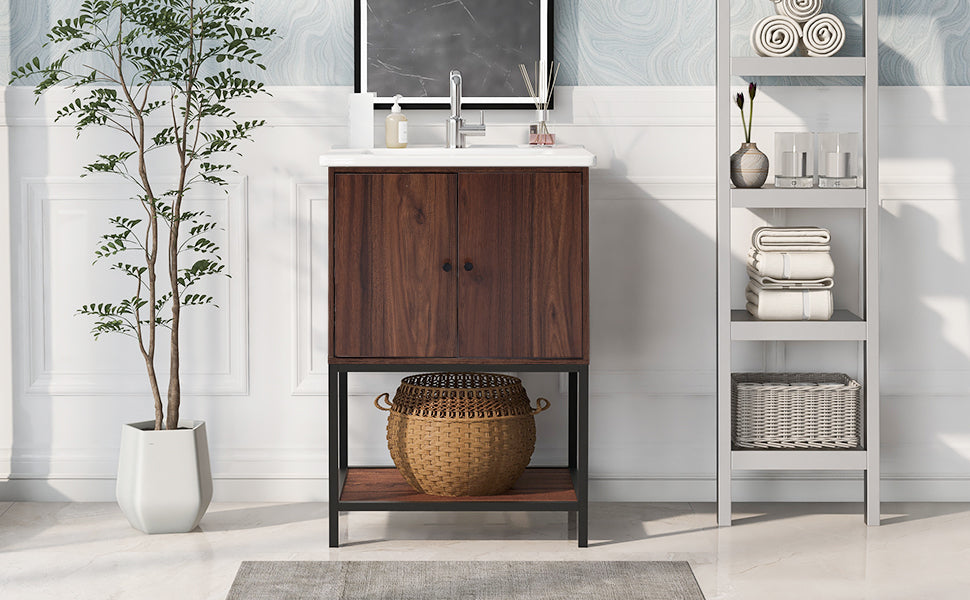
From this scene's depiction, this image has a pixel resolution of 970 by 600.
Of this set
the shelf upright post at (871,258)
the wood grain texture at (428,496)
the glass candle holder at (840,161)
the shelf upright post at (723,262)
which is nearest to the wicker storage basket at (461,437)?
the wood grain texture at (428,496)

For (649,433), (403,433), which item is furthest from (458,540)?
(649,433)

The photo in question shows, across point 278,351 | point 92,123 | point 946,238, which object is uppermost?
point 92,123

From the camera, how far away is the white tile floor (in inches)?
100

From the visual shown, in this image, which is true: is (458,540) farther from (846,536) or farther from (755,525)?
(846,536)

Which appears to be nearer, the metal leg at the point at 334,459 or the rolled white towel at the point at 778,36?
the metal leg at the point at 334,459

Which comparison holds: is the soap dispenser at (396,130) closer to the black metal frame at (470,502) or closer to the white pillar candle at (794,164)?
the black metal frame at (470,502)

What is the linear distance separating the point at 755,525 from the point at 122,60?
2.27m

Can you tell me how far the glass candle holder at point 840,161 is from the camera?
293 centimetres

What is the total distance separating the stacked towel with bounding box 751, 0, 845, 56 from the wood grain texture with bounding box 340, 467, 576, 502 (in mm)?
1344

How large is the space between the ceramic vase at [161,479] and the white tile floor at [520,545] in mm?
58

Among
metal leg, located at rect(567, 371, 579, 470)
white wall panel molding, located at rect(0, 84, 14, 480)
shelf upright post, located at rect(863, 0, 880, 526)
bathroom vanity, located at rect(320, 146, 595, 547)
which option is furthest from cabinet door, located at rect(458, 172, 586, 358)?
white wall panel molding, located at rect(0, 84, 14, 480)

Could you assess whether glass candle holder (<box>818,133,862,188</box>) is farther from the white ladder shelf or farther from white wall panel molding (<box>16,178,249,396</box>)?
white wall panel molding (<box>16,178,249,396</box>)

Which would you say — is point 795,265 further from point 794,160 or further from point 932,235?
point 932,235

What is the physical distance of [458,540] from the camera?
286cm
